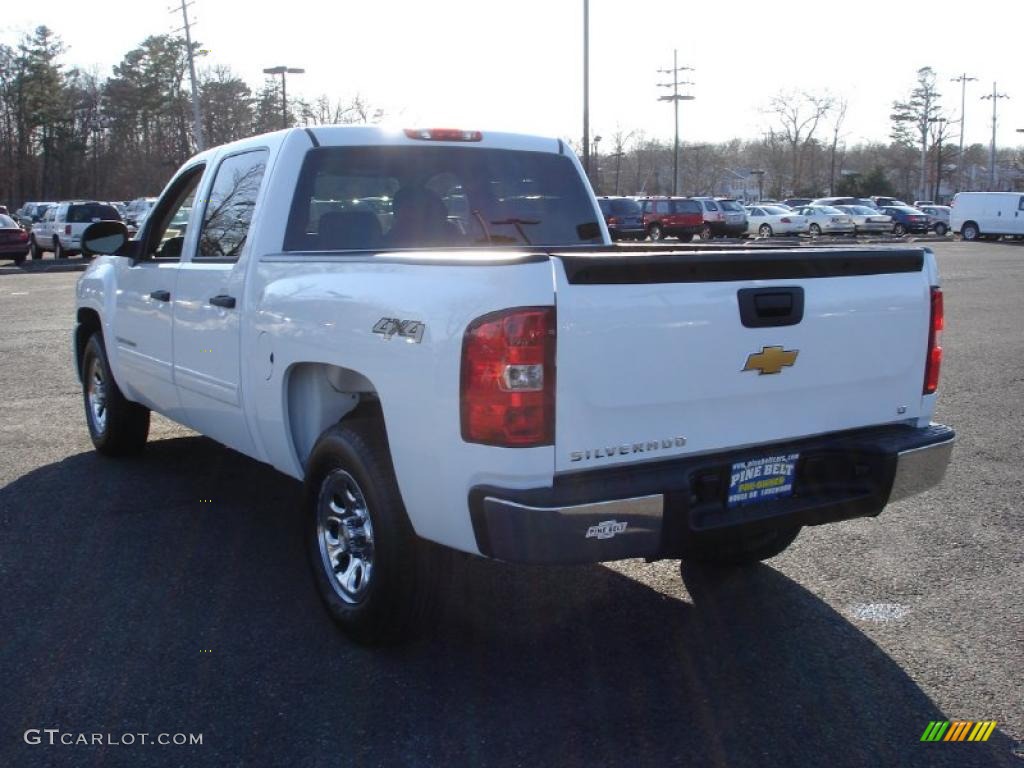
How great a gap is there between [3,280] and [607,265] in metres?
26.4

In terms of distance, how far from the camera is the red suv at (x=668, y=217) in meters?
41.4

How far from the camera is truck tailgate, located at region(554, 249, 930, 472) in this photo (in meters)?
3.18

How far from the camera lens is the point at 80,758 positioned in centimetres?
319

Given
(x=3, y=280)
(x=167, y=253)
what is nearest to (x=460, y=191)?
(x=167, y=253)

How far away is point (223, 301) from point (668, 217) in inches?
1502

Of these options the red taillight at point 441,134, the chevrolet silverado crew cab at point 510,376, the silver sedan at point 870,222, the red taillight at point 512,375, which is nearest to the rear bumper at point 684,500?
the chevrolet silverado crew cab at point 510,376

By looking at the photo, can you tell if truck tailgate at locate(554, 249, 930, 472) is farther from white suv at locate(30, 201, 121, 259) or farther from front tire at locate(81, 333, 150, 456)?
white suv at locate(30, 201, 121, 259)

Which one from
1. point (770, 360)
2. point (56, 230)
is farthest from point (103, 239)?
point (56, 230)

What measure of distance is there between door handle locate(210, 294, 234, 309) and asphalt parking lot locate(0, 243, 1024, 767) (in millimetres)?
1272

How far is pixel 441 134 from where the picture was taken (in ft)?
17.3

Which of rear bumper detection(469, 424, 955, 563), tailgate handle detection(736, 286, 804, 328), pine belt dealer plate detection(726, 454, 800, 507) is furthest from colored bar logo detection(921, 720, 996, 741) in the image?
tailgate handle detection(736, 286, 804, 328)

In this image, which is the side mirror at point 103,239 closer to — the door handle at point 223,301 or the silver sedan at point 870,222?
the door handle at point 223,301

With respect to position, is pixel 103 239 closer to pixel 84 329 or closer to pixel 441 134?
pixel 84 329

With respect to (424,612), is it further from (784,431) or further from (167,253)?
(167,253)
